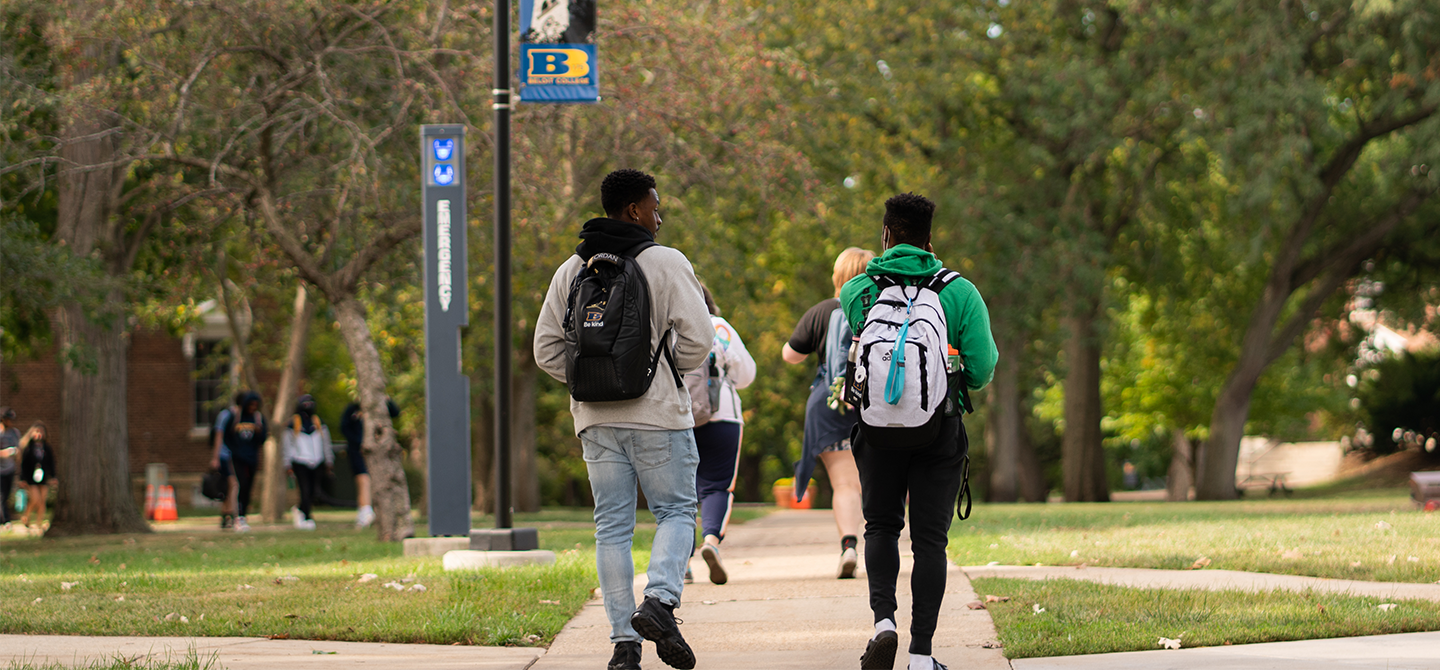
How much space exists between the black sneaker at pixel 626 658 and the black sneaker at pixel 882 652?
823 millimetres

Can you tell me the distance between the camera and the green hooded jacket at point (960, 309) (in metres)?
5.00

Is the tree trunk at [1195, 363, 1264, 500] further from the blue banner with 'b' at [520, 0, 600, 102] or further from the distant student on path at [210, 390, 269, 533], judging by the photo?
the blue banner with 'b' at [520, 0, 600, 102]

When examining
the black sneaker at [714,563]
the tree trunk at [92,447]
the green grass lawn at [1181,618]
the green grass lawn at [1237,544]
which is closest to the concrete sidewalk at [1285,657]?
the green grass lawn at [1181,618]

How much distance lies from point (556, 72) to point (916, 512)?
567 cm

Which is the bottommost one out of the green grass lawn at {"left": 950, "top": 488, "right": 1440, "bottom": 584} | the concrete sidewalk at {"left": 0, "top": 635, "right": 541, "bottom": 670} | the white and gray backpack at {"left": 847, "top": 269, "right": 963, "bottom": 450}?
the green grass lawn at {"left": 950, "top": 488, "right": 1440, "bottom": 584}

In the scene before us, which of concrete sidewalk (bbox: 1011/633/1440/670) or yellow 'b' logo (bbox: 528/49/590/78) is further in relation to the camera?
yellow 'b' logo (bbox: 528/49/590/78)

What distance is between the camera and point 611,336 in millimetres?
4934

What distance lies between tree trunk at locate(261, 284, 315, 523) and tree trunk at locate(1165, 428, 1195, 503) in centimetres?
2853

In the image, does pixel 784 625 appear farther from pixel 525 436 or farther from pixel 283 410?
pixel 283 410

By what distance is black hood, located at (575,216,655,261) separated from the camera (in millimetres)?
5133

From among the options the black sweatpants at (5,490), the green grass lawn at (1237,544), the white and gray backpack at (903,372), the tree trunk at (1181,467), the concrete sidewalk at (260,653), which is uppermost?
the white and gray backpack at (903,372)

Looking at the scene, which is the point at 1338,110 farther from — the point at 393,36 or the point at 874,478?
the point at 874,478

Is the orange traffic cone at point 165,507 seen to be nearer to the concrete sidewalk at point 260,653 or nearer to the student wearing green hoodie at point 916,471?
the concrete sidewalk at point 260,653

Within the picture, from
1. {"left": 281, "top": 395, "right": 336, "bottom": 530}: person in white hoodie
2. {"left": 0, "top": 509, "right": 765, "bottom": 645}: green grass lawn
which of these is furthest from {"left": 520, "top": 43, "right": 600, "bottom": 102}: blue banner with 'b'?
{"left": 281, "top": 395, "right": 336, "bottom": 530}: person in white hoodie
